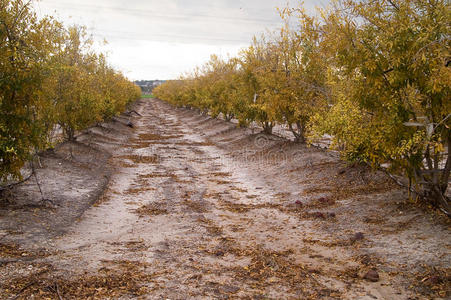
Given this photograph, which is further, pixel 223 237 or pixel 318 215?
pixel 318 215

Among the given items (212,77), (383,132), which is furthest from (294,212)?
(212,77)

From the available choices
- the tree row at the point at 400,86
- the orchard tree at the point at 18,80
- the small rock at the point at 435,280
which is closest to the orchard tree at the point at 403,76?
the tree row at the point at 400,86

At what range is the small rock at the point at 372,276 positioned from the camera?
612 centimetres

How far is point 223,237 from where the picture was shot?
27.5 feet

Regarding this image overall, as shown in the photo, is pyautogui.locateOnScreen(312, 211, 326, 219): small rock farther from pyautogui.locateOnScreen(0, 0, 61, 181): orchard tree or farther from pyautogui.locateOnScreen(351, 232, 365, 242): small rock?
pyautogui.locateOnScreen(0, 0, 61, 181): orchard tree

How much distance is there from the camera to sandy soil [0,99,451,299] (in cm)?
588

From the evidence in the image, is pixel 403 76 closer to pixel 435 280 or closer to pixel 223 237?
pixel 435 280

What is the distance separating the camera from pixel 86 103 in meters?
17.1

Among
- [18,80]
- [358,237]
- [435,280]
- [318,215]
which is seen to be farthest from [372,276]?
[18,80]

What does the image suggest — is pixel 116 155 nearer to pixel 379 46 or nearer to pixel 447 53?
pixel 379 46

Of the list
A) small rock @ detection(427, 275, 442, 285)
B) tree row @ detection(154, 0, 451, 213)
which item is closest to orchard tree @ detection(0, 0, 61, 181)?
tree row @ detection(154, 0, 451, 213)

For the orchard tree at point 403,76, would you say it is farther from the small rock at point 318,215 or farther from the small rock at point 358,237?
the small rock at point 318,215

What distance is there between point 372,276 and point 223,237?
3.24 meters

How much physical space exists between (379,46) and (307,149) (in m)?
10.3
